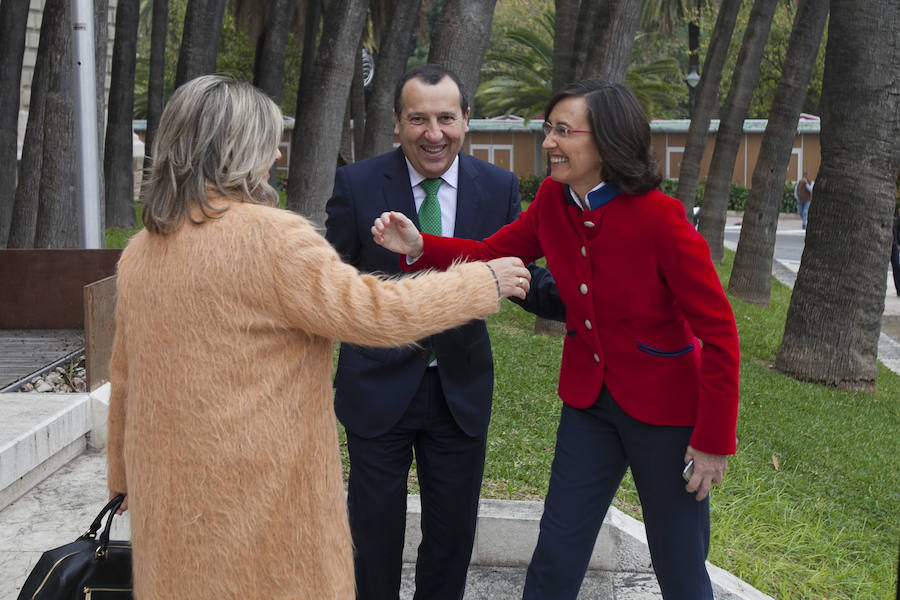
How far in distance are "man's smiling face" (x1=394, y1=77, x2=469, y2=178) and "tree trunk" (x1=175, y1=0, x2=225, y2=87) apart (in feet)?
35.1

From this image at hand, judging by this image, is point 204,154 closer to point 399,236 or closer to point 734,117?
point 399,236

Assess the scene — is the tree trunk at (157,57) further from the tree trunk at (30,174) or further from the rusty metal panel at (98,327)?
the rusty metal panel at (98,327)

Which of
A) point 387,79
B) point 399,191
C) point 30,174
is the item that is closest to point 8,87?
point 30,174

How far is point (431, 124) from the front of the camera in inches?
136

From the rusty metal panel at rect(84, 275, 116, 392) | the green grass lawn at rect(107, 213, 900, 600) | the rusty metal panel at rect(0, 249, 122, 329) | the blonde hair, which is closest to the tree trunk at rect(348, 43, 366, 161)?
the green grass lawn at rect(107, 213, 900, 600)

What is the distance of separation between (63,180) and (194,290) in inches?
301

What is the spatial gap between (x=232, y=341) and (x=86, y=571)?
0.84 m

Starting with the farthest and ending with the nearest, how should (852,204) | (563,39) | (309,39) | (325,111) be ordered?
(309,39) < (563,39) < (325,111) < (852,204)

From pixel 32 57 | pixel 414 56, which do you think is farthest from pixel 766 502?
pixel 414 56

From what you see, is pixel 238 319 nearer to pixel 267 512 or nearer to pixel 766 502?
pixel 267 512

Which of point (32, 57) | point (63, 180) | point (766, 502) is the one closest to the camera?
point (766, 502)

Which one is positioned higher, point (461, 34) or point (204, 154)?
point (461, 34)

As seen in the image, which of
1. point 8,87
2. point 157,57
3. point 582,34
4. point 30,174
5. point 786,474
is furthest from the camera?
point 157,57

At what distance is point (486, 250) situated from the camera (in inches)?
138
